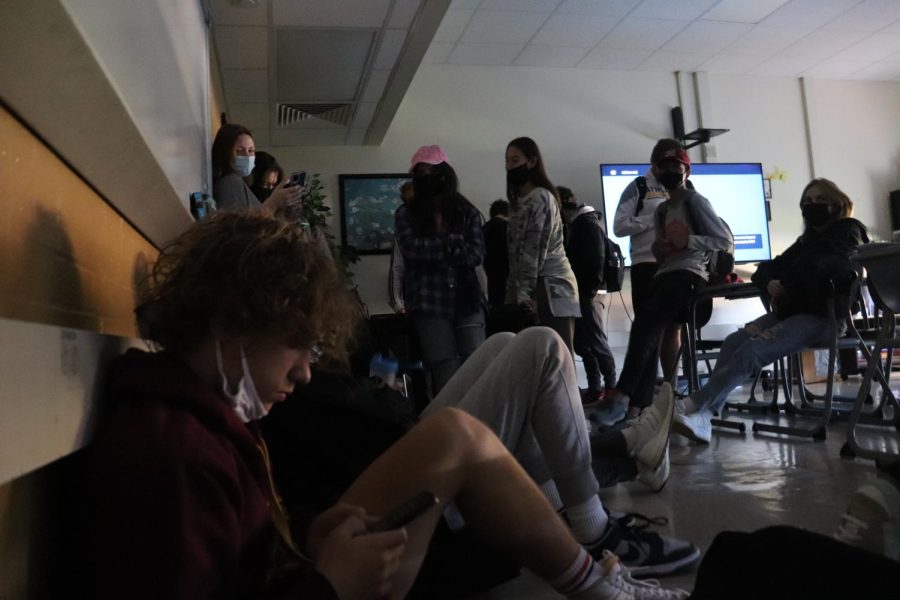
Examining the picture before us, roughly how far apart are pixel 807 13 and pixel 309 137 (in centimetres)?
374

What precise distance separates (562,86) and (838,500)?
Answer: 466cm

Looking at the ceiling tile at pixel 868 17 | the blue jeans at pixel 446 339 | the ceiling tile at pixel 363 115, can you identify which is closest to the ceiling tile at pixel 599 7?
the ceiling tile at pixel 363 115

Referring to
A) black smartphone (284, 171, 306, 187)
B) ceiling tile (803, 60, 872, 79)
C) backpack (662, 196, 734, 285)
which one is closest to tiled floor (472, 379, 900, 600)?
backpack (662, 196, 734, 285)

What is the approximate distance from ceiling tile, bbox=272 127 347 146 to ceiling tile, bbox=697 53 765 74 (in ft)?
10.2

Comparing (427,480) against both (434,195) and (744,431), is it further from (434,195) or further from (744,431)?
(744,431)

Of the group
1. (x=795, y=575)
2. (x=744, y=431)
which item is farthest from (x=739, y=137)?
(x=795, y=575)

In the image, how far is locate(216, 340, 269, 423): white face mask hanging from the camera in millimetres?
764

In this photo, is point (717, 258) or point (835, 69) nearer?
point (717, 258)

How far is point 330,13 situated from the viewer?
3514mm

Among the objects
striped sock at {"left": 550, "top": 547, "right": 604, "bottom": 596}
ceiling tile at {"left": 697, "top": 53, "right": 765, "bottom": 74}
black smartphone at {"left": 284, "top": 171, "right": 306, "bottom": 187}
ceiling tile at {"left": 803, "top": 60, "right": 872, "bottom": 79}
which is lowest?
striped sock at {"left": 550, "top": 547, "right": 604, "bottom": 596}

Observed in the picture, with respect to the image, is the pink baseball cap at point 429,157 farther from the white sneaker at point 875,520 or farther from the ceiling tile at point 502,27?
the ceiling tile at point 502,27

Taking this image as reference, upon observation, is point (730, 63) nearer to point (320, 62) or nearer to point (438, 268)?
point (320, 62)

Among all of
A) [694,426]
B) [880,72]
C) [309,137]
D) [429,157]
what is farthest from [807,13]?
[429,157]

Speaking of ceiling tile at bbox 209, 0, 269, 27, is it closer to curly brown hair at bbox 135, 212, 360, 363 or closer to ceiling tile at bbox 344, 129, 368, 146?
ceiling tile at bbox 344, 129, 368, 146
